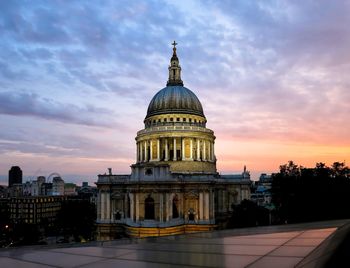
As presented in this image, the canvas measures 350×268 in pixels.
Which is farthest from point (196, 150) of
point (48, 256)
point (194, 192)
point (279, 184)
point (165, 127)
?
point (48, 256)

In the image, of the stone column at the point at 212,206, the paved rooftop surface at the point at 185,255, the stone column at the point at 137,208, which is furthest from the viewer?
the stone column at the point at 212,206

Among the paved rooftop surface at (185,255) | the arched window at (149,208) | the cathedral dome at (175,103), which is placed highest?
the cathedral dome at (175,103)

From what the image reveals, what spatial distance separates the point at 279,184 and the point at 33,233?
50.5 metres

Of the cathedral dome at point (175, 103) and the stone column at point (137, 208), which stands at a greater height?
the cathedral dome at point (175, 103)

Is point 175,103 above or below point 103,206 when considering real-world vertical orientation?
above

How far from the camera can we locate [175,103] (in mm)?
82000

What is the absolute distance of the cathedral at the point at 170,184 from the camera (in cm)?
6359

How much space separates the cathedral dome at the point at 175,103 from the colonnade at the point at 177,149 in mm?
7487

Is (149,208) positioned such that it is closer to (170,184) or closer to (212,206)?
(170,184)

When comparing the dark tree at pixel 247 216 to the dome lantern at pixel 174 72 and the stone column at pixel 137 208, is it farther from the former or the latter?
the dome lantern at pixel 174 72

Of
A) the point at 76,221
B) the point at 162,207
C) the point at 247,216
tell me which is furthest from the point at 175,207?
the point at 76,221

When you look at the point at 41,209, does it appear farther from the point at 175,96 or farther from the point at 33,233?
the point at 175,96

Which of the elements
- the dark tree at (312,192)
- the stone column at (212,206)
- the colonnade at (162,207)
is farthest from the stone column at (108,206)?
the dark tree at (312,192)

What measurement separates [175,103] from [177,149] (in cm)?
1126
